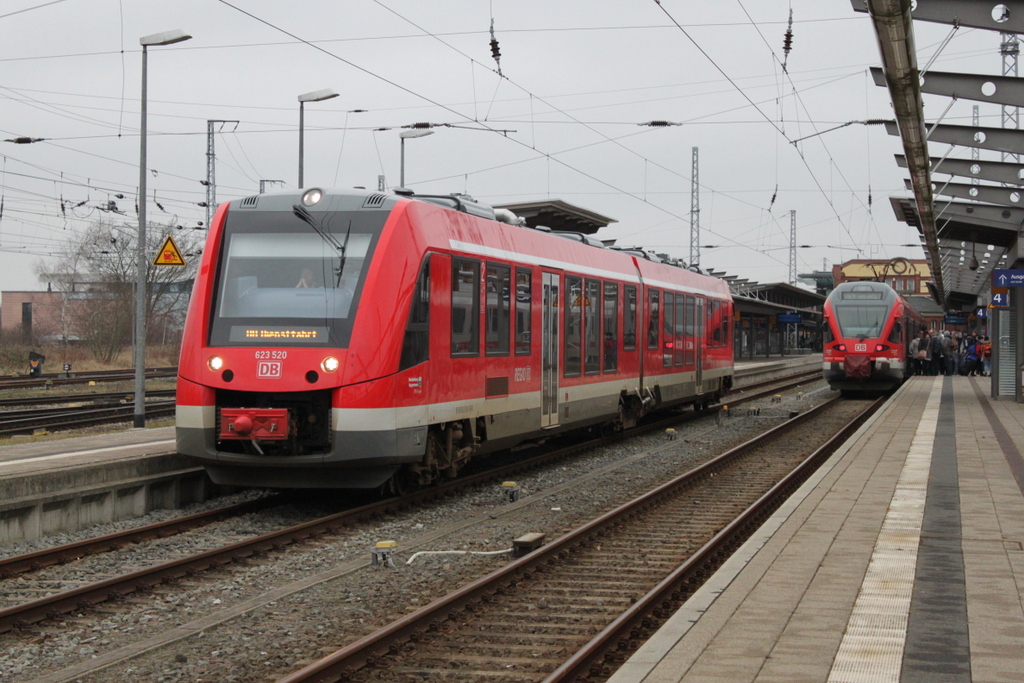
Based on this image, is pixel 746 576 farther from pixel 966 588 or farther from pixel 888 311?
pixel 888 311

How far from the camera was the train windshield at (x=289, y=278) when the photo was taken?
34.8 ft

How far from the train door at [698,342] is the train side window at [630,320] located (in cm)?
496

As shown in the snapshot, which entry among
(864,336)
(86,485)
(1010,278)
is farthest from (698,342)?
(86,485)

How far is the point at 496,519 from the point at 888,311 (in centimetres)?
2273

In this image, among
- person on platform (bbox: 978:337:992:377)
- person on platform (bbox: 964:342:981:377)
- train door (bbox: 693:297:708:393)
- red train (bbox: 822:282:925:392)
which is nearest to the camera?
train door (bbox: 693:297:708:393)

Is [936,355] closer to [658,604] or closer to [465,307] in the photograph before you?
[465,307]

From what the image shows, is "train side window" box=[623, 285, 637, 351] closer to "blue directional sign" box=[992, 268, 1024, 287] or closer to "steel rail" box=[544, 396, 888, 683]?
"steel rail" box=[544, 396, 888, 683]

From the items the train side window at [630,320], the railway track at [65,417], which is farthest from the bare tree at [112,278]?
the train side window at [630,320]

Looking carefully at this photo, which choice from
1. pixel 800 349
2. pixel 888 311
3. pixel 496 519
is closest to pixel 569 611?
pixel 496 519

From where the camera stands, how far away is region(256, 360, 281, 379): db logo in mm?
10484

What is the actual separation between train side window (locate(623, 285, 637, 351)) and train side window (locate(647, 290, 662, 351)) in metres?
0.94

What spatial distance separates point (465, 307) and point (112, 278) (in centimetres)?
4222

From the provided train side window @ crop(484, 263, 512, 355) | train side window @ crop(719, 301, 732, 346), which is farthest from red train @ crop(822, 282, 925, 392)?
train side window @ crop(484, 263, 512, 355)

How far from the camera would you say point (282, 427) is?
10289 millimetres
